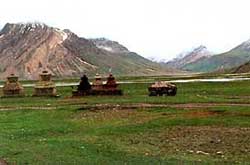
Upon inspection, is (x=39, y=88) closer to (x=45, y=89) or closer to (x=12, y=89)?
(x=45, y=89)

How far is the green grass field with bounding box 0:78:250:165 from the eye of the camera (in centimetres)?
2191

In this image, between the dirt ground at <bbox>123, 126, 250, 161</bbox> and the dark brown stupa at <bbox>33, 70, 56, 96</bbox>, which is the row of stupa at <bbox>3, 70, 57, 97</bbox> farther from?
the dirt ground at <bbox>123, 126, 250, 161</bbox>

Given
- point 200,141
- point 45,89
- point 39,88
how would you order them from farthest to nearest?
point 39,88, point 45,89, point 200,141

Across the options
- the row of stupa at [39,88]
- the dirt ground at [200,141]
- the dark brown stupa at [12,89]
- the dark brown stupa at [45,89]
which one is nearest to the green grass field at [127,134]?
the dirt ground at [200,141]

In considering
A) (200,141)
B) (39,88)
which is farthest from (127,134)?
(39,88)

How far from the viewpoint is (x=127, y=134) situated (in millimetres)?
29281

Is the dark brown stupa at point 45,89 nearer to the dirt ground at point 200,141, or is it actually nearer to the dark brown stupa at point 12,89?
the dark brown stupa at point 12,89

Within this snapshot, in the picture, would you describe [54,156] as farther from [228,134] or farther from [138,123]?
[138,123]

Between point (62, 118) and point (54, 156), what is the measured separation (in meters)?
16.7

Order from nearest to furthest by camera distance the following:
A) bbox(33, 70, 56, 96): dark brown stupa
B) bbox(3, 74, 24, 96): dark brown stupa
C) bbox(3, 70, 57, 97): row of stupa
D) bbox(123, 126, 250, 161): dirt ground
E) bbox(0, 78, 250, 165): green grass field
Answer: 1. bbox(0, 78, 250, 165): green grass field
2. bbox(123, 126, 250, 161): dirt ground
3. bbox(33, 70, 56, 96): dark brown stupa
4. bbox(3, 70, 57, 97): row of stupa
5. bbox(3, 74, 24, 96): dark brown stupa

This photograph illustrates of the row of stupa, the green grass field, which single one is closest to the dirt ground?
the green grass field

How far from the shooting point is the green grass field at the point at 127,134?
21.9 metres

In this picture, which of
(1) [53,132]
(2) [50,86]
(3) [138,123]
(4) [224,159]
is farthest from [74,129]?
(2) [50,86]

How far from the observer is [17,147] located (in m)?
25.3
